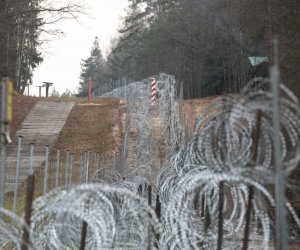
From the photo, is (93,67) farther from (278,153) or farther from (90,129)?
(278,153)

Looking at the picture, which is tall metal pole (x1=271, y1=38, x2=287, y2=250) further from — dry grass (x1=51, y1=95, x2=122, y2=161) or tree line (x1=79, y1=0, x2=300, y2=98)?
tree line (x1=79, y1=0, x2=300, y2=98)

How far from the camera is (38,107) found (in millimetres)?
25266

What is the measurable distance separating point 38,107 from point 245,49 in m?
11.0

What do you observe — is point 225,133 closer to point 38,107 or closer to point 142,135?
point 142,135

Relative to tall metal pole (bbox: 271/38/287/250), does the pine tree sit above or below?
above

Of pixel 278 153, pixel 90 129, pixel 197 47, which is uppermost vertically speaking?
pixel 197 47

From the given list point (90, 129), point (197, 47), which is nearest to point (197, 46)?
point (197, 47)

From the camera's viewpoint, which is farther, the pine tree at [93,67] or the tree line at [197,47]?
the pine tree at [93,67]

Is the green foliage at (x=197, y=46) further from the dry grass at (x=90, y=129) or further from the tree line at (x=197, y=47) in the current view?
the dry grass at (x=90, y=129)

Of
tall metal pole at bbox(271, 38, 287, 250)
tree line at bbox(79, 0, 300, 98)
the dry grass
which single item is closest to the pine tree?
→ tree line at bbox(79, 0, 300, 98)

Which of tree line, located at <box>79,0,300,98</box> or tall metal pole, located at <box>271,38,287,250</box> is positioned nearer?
tall metal pole, located at <box>271,38,287,250</box>

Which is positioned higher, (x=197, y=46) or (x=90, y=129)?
(x=197, y=46)

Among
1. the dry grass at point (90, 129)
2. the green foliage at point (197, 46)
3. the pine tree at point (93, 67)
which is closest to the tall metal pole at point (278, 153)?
the dry grass at point (90, 129)

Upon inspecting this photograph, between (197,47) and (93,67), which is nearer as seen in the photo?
(197,47)
